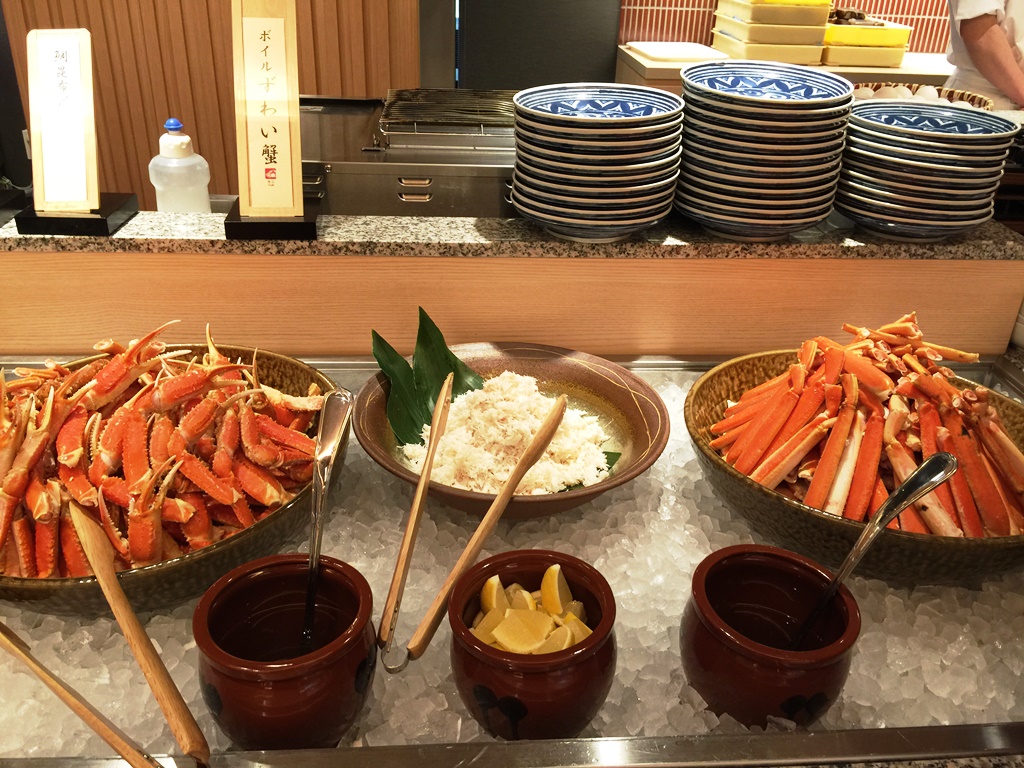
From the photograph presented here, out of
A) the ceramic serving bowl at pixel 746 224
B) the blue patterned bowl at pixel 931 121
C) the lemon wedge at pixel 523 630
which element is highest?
the blue patterned bowl at pixel 931 121

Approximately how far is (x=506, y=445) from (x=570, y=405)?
0.75 ft

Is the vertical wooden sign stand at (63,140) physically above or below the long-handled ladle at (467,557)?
above

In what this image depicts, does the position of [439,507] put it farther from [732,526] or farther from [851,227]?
[851,227]

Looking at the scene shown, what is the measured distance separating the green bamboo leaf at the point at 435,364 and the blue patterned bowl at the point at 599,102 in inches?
15.7

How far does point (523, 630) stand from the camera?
2.68 ft

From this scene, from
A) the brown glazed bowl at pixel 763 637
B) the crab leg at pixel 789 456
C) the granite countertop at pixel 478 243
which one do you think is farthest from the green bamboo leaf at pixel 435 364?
the brown glazed bowl at pixel 763 637

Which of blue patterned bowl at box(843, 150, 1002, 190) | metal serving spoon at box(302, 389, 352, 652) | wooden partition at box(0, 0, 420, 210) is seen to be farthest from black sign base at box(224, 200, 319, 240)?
wooden partition at box(0, 0, 420, 210)

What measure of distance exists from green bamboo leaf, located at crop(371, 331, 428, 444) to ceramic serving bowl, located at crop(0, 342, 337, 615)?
0.79ft

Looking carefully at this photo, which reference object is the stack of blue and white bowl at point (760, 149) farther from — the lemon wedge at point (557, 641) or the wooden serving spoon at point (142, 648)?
the wooden serving spoon at point (142, 648)

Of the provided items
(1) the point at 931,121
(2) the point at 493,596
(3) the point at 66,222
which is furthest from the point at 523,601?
(1) the point at 931,121

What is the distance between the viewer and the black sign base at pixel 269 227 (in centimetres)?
144

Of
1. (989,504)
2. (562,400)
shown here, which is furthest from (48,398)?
(989,504)

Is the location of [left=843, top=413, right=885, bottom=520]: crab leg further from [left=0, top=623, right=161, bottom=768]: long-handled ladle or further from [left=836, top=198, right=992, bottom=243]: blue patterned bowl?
[left=0, top=623, right=161, bottom=768]: long-handled ladle

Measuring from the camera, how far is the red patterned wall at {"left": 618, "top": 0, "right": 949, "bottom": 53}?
4320 mm
